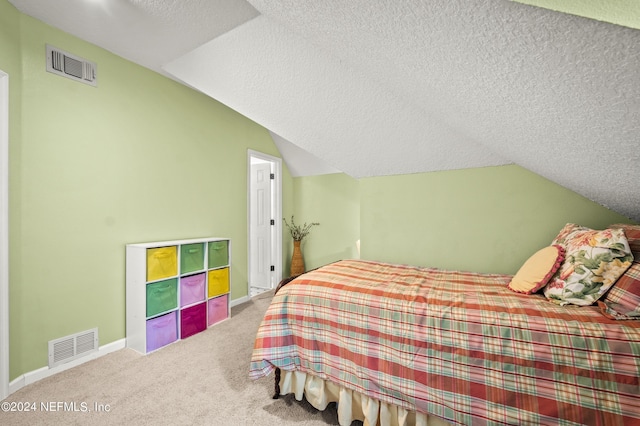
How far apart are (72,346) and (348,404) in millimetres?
2140

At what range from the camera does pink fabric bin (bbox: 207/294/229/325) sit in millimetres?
2836

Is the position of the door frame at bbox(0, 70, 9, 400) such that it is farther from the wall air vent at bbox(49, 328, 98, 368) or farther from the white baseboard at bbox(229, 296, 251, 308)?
the white baseboard at bbox(229, 296, 251, 308)

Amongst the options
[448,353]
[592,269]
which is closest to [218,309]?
[448,353]

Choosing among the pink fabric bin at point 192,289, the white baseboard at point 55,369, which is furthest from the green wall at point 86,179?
the pink fabric bin at point 192,289

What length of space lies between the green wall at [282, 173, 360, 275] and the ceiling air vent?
2890 mm

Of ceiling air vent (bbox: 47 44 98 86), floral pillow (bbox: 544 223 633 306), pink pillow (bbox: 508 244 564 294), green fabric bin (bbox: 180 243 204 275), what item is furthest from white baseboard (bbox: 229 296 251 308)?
floral pillow (bbox: 544 223 633 306)

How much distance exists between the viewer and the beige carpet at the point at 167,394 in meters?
1.52

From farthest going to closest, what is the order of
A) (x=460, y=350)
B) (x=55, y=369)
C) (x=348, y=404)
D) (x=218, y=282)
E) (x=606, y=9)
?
(x=218, y=282) → (x=55, y=369) → (x=348, y=404) → (x=460, y=350) → (x=606, y=9)

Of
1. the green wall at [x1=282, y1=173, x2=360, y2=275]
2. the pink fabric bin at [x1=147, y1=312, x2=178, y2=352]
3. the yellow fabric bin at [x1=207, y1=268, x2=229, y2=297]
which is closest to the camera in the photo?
the pink fabric bin at [x1=147, y1=312, x2=178, y2=352]

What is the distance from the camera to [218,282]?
2902 millimetres

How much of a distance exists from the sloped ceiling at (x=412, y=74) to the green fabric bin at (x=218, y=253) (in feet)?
4.54

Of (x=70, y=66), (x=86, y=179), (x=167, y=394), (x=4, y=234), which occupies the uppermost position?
(x=70, y=66)

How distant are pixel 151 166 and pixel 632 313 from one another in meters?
3.42

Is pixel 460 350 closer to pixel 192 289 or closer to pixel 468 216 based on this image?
pixel 468 216
